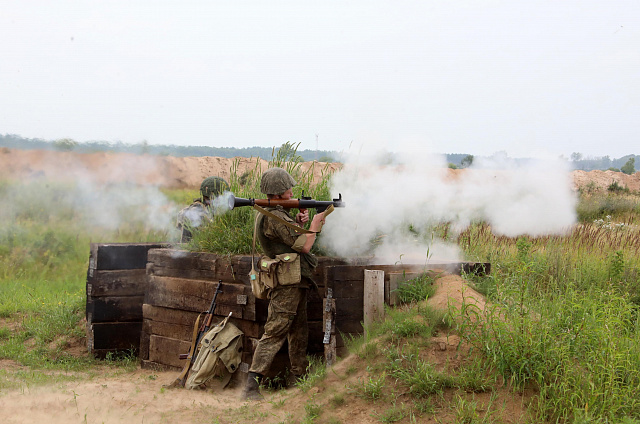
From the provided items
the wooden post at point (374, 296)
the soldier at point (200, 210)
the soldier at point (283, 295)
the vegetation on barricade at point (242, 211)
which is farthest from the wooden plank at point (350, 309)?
the soldier at point (200, 210)

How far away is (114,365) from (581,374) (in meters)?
5.59

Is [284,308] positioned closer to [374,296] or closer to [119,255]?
[374,296]

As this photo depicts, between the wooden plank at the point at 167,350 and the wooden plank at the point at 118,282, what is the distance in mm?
850

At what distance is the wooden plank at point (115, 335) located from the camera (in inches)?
293

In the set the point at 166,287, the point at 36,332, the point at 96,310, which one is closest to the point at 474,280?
the point at 166,287

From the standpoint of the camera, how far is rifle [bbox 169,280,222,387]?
19.8 ft

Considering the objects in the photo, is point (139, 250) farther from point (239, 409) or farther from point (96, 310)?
point (239, 409)

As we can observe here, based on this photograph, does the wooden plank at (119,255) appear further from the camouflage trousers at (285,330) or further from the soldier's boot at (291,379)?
the soldier's boot at (291,379)

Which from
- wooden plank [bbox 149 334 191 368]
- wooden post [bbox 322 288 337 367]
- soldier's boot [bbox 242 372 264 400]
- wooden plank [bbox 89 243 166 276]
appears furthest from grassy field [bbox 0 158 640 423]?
soldier's boot [bbox 242 372 264 400]

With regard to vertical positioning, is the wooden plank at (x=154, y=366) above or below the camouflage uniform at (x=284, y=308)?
below

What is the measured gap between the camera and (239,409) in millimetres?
5137

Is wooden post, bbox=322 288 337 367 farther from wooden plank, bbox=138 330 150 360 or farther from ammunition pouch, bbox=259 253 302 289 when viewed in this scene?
wooden plank, bbox=138 330 150 360

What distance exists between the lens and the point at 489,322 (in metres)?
4.46

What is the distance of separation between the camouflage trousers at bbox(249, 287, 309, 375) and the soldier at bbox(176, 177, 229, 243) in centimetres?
203
